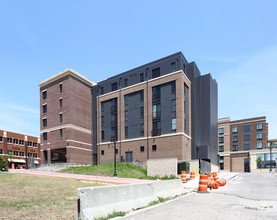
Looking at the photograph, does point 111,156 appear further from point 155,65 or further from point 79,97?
point 155,65

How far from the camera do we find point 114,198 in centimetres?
730

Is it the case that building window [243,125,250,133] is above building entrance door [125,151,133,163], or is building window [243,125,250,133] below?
above

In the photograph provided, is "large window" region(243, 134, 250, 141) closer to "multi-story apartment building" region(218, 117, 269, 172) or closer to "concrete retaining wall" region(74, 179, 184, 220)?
"multi-story apartment building" region(218, 117, 269, 172)

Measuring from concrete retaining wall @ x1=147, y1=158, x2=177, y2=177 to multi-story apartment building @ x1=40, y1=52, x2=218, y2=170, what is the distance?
6927mm

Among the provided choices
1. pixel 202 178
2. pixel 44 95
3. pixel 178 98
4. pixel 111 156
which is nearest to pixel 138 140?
pixel 111 156

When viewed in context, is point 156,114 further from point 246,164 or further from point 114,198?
point 246,164

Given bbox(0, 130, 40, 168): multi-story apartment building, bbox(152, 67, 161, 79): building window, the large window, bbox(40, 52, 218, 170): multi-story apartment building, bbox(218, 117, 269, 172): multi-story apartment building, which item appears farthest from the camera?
the large window

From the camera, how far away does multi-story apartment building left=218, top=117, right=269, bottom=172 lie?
79463 millimetres

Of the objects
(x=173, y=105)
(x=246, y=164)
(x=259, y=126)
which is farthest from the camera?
(x=259, y=126)

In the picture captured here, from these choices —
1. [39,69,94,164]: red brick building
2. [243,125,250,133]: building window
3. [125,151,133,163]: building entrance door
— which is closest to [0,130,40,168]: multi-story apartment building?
[39,69,94,164]: red brick building

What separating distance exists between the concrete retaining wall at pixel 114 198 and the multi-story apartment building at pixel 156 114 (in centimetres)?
3205

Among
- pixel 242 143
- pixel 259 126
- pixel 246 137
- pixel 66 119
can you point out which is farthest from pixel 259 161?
pixel 66 119

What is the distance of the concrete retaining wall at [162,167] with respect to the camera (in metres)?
33.1

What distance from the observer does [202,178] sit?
13.0m
